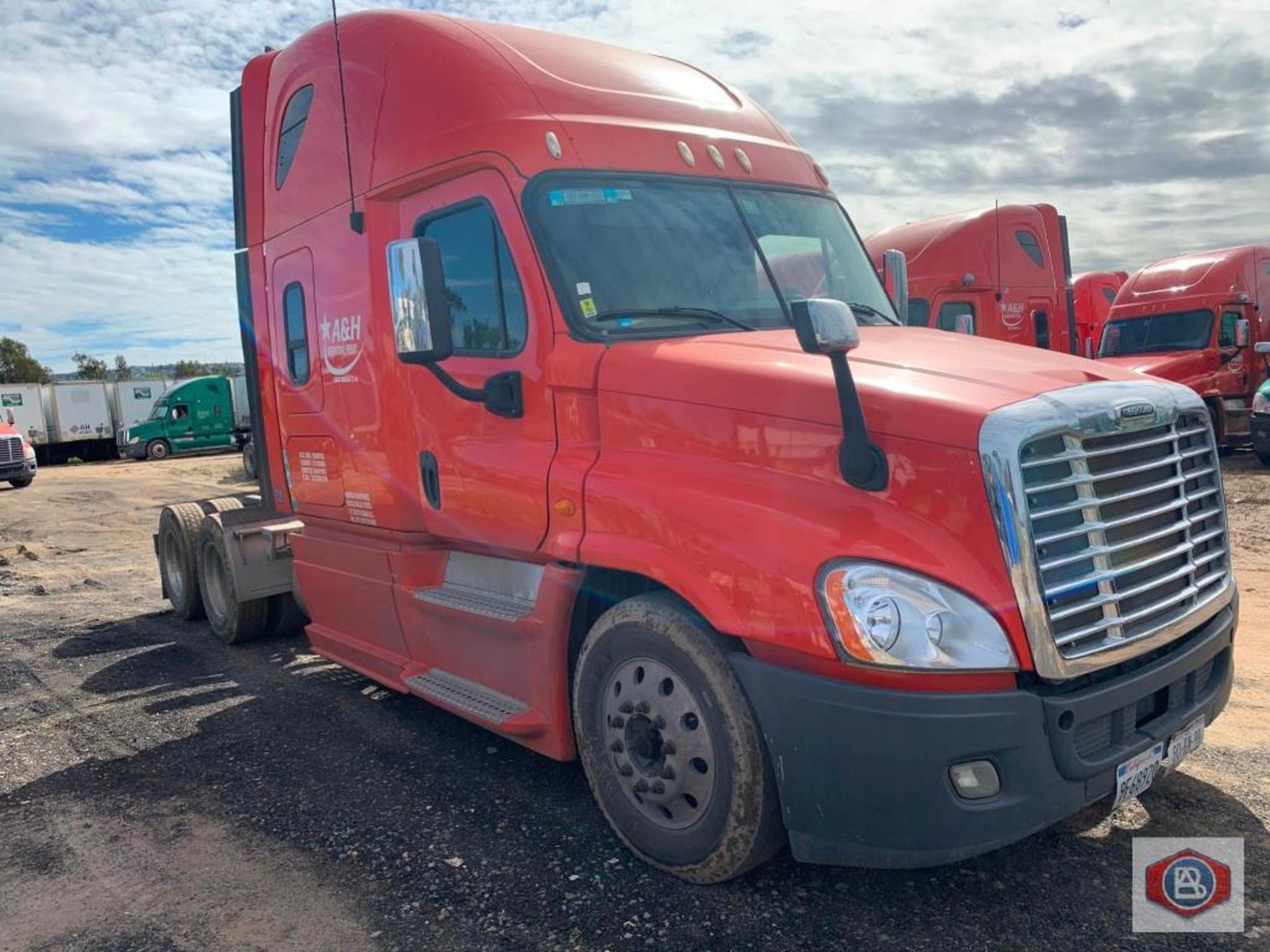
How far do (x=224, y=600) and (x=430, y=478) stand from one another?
12.5ft

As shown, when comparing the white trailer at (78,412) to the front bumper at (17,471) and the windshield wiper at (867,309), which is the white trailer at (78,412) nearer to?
the front bumper at (17,471)

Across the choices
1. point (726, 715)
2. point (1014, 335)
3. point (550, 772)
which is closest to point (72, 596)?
point (550, 772)

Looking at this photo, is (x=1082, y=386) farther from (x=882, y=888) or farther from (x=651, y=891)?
(x=651, y=891)

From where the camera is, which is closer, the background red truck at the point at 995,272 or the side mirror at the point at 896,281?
the side mirror at the point at 896,281

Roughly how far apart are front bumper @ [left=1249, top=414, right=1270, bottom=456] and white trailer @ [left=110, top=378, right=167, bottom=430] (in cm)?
3573

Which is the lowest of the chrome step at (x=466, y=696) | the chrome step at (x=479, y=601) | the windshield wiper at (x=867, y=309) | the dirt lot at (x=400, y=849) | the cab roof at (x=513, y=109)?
the dirt lot at (x=400, y=849)

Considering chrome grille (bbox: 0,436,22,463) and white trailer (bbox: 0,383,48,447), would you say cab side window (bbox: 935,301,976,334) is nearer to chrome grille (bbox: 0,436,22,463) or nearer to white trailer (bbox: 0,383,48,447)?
chrome grille (bbox: 0,436,22,463)

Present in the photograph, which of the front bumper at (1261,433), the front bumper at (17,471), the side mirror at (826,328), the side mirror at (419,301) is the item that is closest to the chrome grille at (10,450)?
the front bumper at (17,471)

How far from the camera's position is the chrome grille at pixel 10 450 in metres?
25.3

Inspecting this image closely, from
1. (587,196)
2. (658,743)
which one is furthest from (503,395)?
(658,743)

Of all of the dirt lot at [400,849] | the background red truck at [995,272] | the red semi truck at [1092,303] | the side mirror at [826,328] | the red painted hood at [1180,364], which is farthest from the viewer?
the red semi truck at [1092,303]

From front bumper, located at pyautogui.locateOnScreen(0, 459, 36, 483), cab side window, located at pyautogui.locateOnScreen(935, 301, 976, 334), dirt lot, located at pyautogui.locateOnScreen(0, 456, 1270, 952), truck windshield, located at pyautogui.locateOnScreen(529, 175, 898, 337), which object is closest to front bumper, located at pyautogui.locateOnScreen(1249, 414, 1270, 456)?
cab side window, located at pyautogui.locateOnScreen(935, 301, 976, 334)

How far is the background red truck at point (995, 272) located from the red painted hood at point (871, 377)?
8.88m

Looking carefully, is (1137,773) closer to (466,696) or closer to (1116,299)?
(466,696)
